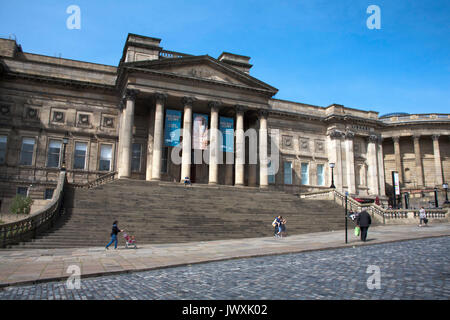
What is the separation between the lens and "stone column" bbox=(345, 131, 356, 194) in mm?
45000

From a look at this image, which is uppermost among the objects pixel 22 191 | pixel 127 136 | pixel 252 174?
pixel 127 136

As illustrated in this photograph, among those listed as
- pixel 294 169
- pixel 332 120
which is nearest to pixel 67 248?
pixel 294 169

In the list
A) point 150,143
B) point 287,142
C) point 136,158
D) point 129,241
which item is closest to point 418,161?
point 287,142

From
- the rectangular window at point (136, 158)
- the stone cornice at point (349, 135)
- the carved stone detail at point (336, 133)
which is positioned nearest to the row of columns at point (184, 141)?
the rectangular window at point (136, 158)

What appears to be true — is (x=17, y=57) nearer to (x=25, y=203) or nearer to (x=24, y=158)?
(x=24, y=158)

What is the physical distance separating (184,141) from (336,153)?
71.4 feet

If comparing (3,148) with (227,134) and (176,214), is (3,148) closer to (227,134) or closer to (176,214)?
(176,214)

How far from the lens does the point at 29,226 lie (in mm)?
17172

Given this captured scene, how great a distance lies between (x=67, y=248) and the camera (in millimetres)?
16625

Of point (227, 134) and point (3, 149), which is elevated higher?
point (227, 134)

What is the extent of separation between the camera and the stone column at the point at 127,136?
101ft

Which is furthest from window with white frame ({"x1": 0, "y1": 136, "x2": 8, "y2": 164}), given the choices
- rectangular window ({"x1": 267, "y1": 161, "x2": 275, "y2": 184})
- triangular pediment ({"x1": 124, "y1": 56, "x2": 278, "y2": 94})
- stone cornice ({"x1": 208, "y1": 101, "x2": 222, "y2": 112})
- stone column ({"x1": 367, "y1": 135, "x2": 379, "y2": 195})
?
stone column ({"x1": 367, "y1": 135, "x2": 379, "y2": 195})

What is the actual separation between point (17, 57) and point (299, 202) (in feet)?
99.8

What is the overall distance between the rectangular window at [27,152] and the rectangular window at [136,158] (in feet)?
29.9
